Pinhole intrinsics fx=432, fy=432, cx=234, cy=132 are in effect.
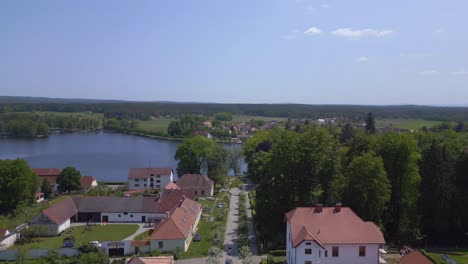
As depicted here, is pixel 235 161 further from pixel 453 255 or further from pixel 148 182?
pixel 453 255

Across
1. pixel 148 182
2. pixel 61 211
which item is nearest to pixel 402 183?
pixel 61 211

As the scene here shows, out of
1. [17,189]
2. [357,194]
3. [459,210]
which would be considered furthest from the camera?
[17,189]

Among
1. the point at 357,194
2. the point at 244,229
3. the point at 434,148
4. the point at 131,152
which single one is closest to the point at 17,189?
the point at 244,229

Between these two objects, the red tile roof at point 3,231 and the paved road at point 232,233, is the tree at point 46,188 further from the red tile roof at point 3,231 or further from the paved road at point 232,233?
the paved road at point 232,233

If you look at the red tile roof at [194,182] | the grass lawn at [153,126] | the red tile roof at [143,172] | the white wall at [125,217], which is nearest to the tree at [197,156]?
the red tile roof at [143,172]

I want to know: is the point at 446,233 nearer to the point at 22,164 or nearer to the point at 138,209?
the point at 138,209

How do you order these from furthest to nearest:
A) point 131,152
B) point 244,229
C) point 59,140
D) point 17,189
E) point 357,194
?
point 59,140 < point 131,152 < point 17,189 < point 244,229 < point 357,194
